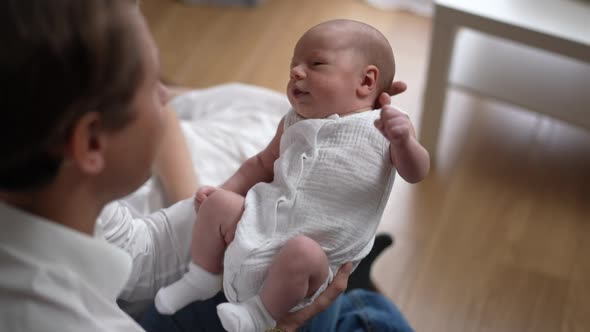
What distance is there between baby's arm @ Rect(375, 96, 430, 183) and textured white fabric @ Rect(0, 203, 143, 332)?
1.15 ft

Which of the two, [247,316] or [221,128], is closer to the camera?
[247,316]

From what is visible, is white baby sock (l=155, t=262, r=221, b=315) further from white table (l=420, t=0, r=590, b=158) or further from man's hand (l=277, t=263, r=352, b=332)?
white table (l=420, t=0, r=590, b=158)

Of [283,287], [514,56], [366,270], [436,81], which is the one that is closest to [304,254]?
[283,287]

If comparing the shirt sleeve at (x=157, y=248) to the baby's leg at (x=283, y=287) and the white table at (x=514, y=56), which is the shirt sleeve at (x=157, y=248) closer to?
the baby's leg at (x=283, y=287)

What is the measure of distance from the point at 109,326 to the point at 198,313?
0.25 m

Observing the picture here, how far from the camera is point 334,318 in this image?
1.02 metres

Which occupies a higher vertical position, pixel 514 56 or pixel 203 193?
pixel 203 193

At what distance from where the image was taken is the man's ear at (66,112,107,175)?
61cm

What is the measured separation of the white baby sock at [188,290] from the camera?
94 cm

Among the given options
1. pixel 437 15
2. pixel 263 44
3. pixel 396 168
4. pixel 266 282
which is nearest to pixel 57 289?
pixel 266 282

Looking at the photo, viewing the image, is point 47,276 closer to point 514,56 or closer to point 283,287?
point 283,287

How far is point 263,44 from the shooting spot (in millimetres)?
2109

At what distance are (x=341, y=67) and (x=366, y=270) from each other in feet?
1.61

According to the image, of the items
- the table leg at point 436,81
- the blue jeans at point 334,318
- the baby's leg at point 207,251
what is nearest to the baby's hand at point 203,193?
the baby's leg at point 207,251
